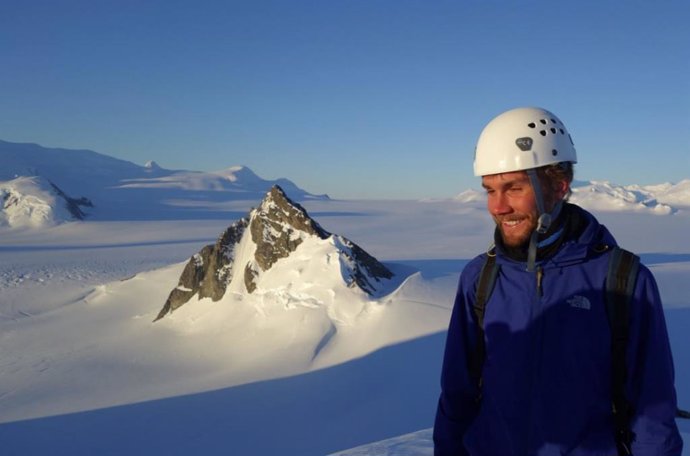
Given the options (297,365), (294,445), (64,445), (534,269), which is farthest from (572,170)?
(64,445)

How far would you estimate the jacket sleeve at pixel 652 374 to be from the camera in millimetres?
1978

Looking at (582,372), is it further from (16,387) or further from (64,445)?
(16,387)

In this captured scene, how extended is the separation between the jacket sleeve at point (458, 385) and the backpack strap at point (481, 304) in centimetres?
3

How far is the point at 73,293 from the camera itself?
23.7 meters

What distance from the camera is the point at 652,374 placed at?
6.57ft

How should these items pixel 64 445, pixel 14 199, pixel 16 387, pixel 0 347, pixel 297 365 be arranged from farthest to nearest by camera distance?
pixel 14 199
pixel 0 347
pixel 16 387
pixel 297 365
pixel 64 445

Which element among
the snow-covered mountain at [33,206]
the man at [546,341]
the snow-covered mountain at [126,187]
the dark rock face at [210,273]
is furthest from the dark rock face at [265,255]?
the snow-covered mountain at [126,187]

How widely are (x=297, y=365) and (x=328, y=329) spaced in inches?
57.7

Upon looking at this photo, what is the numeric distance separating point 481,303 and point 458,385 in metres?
0.46

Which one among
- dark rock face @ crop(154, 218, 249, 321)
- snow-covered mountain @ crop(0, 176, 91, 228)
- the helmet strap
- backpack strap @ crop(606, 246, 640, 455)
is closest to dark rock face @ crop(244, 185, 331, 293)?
dark rock face @ crop(154, 218, 249, 321)

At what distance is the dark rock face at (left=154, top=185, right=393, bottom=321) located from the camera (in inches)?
566

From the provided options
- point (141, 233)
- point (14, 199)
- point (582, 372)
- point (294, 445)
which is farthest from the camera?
point (14, 199)

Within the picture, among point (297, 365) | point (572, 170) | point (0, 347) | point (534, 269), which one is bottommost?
point (0, 347)

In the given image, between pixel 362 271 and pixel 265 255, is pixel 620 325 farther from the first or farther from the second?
pixel 265 255
